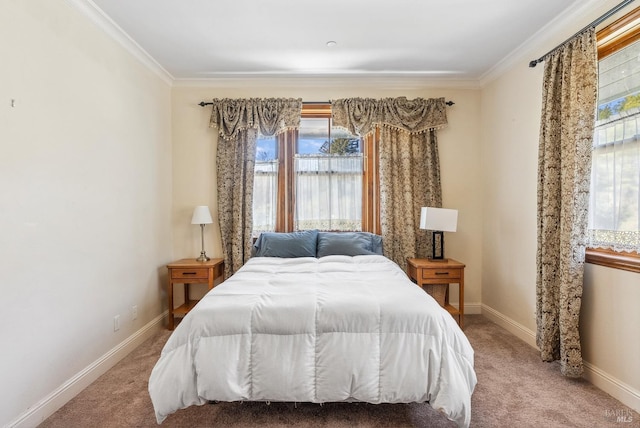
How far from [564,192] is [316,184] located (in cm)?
228

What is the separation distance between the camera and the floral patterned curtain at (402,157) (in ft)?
11.3

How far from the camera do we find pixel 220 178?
11.4 ft

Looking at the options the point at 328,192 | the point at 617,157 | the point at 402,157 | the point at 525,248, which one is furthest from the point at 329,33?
the point at 525,248

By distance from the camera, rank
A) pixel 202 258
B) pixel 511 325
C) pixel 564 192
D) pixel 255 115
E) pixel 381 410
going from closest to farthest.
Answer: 1. pixel 381 410
2. pixel 564 192
3. pixel 511 325
4. pixel 202 258
5. pixel 255 115

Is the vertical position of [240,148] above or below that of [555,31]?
below

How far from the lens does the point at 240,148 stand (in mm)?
3482

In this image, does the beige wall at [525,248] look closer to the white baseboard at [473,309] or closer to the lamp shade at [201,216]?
the white baseboard at [473,309]

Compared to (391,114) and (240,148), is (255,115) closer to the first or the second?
(240,148)

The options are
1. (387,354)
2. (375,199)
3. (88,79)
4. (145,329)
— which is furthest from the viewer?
(375,199)

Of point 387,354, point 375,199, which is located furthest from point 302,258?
point 387,354

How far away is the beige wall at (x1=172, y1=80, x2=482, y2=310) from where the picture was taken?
11.6ft

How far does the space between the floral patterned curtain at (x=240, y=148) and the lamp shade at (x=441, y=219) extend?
1.73 m

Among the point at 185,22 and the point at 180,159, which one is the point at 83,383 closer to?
the point at 180,159

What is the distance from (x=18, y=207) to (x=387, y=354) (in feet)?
7.02
